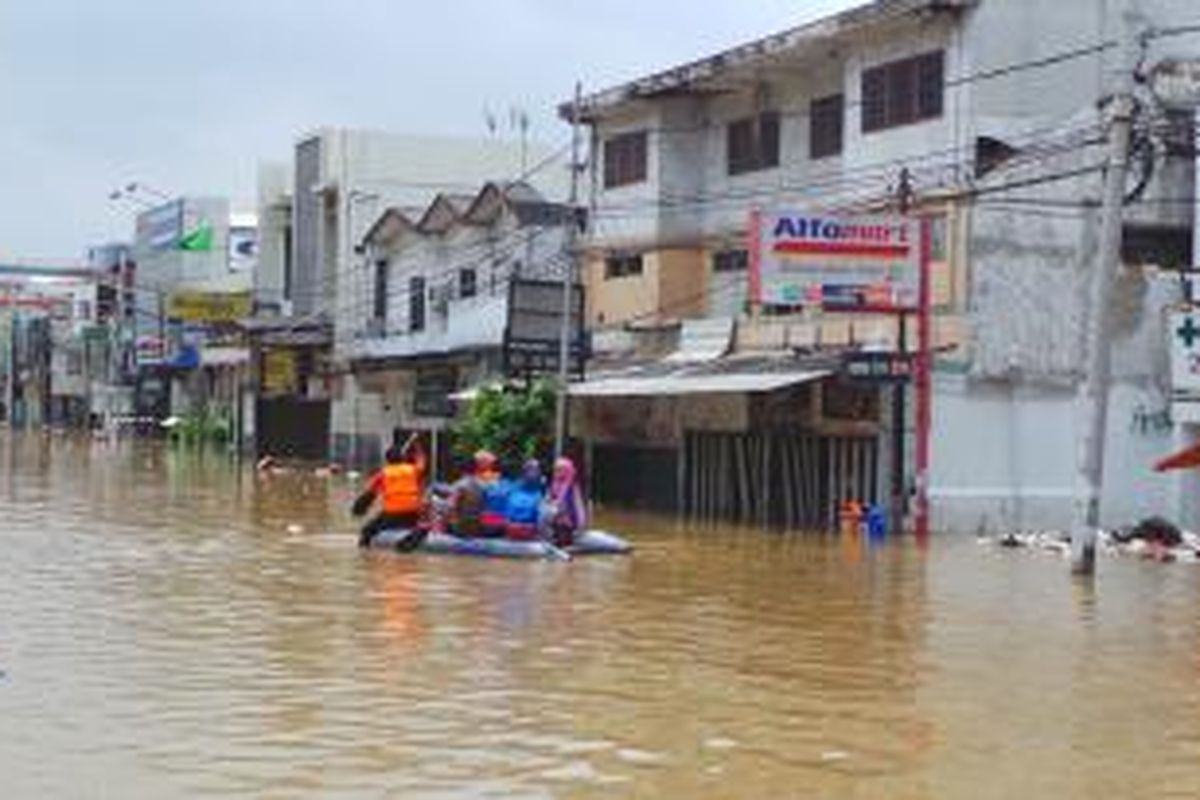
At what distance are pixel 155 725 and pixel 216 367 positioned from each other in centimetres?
7666

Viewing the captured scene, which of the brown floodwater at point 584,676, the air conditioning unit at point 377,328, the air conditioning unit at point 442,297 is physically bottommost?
the brown floodwater at point 584,676

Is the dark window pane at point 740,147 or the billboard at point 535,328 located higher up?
the dark window pane at point 740,147

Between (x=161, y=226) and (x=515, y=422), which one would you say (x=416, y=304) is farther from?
(x=161, y=226)

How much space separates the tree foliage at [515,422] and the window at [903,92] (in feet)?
28.5

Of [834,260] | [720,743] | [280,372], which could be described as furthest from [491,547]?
[280,372]

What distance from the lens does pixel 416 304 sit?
195 feet

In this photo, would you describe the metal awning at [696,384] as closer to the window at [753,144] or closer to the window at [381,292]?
the window at [753,144]

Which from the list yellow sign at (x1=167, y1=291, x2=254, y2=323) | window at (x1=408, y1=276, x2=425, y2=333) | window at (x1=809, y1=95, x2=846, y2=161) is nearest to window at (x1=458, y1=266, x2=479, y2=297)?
window at (x1=408, y1=276, x2=425, y2=333)

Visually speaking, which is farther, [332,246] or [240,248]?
[240,248]

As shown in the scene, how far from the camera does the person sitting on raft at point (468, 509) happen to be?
1043 inches

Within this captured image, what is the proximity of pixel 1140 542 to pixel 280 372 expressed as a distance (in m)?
43.5

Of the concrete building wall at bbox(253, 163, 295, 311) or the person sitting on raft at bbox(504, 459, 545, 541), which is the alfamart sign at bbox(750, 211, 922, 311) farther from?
the concrete building wall at bbox(253, 163, 295, 311)

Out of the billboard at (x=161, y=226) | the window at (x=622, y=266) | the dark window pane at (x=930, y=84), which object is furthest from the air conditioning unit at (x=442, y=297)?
the billboard at (x=161, y=226)

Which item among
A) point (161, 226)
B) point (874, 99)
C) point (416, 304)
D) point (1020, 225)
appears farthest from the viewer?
point (161, 226)
